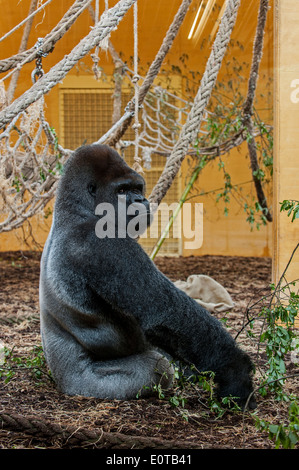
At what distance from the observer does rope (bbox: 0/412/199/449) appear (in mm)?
1643

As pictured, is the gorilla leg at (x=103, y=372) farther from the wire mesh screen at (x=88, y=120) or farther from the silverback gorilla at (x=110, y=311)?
the wire mesh screen at (x=88, y=120)

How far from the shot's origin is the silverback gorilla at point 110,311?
6.56ft

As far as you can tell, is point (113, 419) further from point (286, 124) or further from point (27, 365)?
point (286, 124)

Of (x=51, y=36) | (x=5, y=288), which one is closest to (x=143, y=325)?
(x=51, y=36)

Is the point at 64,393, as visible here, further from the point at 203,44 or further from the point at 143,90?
the point at 203,44

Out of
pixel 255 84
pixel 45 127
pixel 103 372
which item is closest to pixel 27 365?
pixel 103 372

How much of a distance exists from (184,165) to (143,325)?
5.70 meters

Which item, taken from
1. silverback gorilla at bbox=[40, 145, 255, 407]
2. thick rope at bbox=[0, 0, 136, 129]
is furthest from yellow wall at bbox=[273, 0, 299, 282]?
silverback gorilla at bbox=[40, 145, 255, 407]

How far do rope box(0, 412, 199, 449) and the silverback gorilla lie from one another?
1.23ft

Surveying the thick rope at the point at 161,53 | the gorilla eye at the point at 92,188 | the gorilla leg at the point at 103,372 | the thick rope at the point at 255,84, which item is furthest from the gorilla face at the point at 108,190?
the thick rope at the point at 255,84

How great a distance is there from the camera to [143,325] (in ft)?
6.52

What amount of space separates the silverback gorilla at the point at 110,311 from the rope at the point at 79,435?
37 centimetres

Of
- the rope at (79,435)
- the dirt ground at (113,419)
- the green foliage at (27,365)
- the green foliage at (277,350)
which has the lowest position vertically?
the green foliage at (27,365)

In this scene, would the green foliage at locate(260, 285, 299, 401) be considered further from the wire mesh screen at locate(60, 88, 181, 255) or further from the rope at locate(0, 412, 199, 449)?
the wire mesh screen at locate(60, 88, 181, 255)
